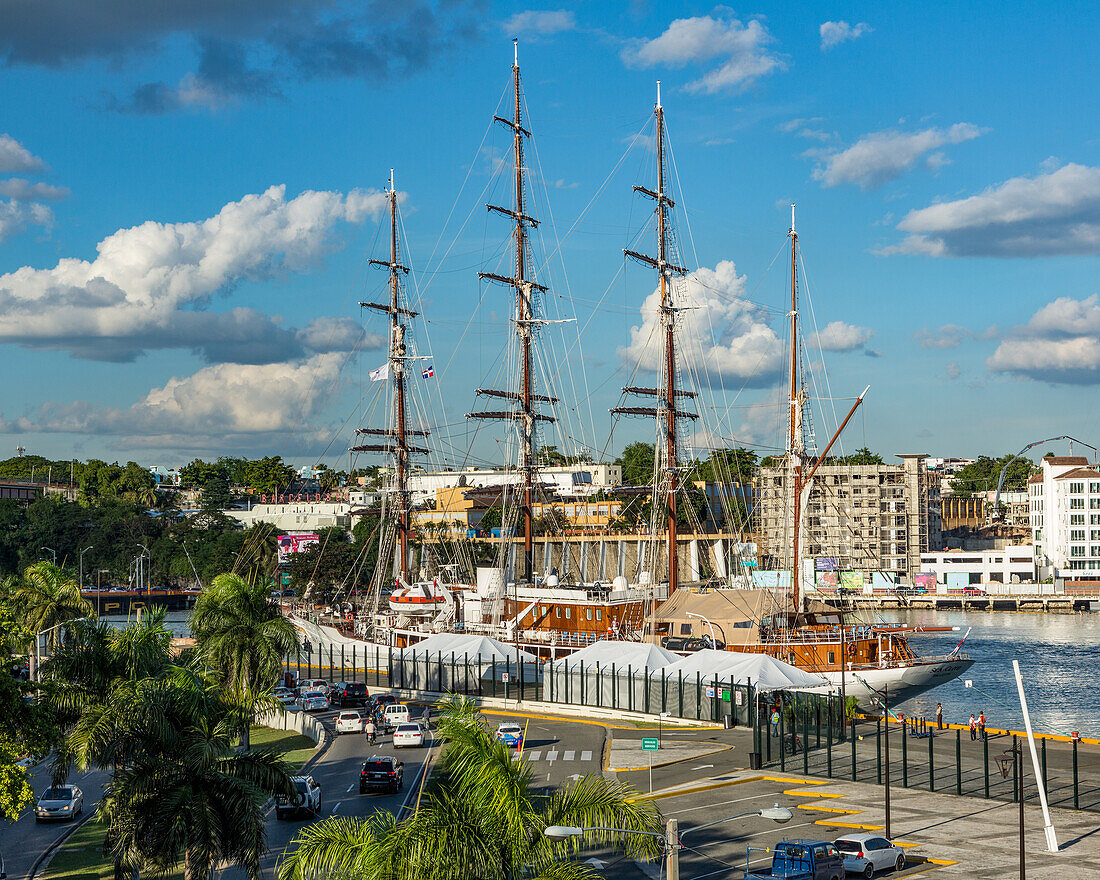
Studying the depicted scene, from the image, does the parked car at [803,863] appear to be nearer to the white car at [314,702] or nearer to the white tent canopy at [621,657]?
the white tent canopy at [621,657]

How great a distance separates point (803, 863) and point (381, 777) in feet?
59.0

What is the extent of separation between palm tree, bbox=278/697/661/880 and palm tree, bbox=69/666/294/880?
22.5ft

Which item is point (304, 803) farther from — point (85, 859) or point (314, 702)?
point (314, 702)

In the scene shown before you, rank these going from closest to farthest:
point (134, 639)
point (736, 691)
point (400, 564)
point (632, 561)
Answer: point (134, 639), point (736, 691), point (400, 564), point (632, 561)

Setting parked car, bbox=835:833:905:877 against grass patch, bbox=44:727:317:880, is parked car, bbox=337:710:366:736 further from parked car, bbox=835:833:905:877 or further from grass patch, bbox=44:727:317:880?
parked car, bbox=835:833:905:877

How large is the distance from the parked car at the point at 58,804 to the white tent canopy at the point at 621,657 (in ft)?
99.5

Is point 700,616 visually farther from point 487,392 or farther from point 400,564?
point 400,564

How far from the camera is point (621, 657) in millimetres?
66250

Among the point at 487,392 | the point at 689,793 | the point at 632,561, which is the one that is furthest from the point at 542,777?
the point at 632,561

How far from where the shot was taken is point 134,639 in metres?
42.3

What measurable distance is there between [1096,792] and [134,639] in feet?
118

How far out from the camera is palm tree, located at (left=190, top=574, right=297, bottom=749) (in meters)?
54.4

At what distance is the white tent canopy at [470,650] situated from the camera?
74.7m

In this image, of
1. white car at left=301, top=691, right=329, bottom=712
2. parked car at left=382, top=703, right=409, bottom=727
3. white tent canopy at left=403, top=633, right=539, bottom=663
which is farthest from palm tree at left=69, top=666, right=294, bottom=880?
white tent canopy at left=403, top=633, right=539, bottom=663
